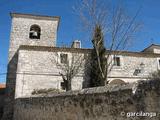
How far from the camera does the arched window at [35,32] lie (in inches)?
982

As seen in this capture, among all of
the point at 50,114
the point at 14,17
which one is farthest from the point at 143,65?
the point at 50,114

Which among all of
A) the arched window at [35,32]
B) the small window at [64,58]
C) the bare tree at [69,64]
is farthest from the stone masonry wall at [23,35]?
the bare tree at [69,64]

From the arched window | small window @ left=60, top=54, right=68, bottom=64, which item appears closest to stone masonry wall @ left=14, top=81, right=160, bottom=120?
small window @ left=60, top=54, right=68, bottom=64

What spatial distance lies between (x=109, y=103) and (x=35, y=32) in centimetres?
2096

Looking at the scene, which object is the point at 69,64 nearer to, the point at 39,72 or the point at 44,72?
the point at 44,72

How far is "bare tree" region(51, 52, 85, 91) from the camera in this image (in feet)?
69.7

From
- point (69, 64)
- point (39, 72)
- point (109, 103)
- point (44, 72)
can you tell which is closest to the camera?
point (109, 103)

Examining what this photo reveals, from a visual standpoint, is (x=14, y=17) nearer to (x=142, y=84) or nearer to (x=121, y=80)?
(x=121, y=80)

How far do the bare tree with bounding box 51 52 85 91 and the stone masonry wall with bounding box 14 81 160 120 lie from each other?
12.8 meters

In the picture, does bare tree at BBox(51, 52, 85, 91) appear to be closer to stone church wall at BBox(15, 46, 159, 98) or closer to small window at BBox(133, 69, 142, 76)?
stone church wall at BBox(15, 46, 159, 98)

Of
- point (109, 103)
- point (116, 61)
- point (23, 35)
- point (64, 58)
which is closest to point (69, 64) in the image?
point (64, 58)

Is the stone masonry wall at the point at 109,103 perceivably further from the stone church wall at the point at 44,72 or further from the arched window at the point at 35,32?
the arched window at the point at 35,32

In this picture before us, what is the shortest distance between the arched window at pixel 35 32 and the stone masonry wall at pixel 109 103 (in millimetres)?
17470

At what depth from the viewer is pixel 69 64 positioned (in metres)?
22.0
